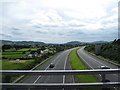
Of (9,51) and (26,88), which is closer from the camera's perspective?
(26,88)

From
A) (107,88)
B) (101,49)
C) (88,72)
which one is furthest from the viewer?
(101,49)

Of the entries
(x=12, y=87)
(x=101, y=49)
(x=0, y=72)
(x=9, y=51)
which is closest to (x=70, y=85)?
(x=12, y=87)

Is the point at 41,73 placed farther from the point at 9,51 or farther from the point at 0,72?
the point at 9,51

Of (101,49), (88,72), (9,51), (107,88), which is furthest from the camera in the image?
(9,51)

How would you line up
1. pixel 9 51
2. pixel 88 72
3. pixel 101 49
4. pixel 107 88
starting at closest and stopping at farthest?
pixel 88 72 → pixel 107 88 → pixel 101 49 → pixel 9 51

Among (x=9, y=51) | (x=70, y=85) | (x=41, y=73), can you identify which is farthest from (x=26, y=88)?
(x=9, y=51)

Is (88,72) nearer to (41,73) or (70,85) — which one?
(70,85)

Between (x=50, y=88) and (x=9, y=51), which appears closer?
(x=50, y=88)

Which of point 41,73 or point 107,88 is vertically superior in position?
point 41,73

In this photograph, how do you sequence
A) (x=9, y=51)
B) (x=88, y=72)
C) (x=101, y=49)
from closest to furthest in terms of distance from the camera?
(x=88, y=72) < (x=101, y=49) < (x=9, y=51)
